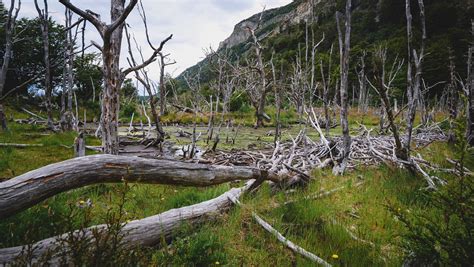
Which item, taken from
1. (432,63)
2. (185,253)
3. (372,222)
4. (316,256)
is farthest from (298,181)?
(432,63)

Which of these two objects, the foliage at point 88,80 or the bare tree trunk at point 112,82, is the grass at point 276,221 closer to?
the bare tree trunk at point 112,82

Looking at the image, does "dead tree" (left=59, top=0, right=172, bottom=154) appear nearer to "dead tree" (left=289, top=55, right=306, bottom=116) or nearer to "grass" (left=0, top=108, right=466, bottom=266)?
"grass" (left=0, top=108, right=466, bottom=266)

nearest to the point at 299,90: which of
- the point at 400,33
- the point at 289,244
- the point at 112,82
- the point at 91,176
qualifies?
the point at 112,82

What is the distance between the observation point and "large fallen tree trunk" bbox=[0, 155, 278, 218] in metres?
2.02

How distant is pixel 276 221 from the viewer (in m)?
3.17

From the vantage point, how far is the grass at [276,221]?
8.06ft

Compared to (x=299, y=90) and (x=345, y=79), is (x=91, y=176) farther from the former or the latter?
(x=299, y=90)

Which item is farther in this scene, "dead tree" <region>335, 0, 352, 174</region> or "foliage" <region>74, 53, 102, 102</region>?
"foliage" <region>74, 53, 102, 102</region>

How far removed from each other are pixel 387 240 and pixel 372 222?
420mm

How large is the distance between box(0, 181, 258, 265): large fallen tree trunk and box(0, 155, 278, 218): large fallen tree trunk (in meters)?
0.26

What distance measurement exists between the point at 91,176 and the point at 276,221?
1.89 meters

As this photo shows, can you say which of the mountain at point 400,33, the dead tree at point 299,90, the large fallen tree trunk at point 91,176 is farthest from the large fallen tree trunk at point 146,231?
the mountain at point 400,33

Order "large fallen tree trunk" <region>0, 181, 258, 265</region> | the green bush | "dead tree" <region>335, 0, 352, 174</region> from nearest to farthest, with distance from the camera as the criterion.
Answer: "large fallen tree trunk" <region>0, 181, 258, 265</region>
the green bush
"dead tree" <region>335, 0, 352, 174</region>

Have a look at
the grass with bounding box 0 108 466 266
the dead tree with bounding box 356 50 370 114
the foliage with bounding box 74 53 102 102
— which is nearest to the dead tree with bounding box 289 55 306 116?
the dead tree with bounding box 356 50 370 114
